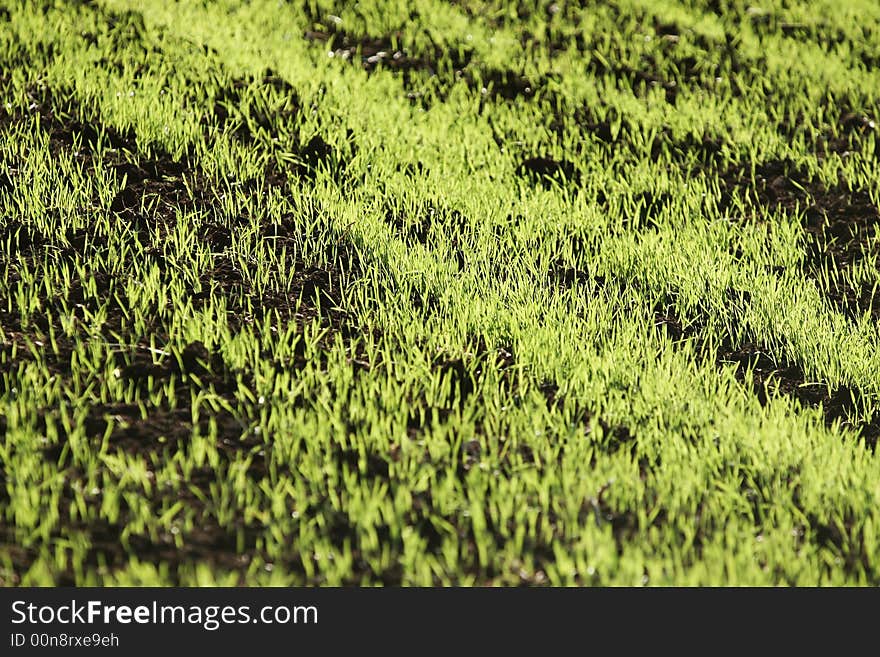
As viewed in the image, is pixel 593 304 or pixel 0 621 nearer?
pixel 0 621

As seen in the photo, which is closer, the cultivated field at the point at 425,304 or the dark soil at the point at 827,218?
the cultivated field at the point at 425,304

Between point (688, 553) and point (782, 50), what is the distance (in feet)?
16.0

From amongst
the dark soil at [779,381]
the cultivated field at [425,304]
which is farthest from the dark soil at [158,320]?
the dark soil at [779,381]

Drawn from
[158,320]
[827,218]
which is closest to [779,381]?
[827,218]

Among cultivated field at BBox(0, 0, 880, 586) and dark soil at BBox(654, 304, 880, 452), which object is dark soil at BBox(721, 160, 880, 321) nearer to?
cultivated field at BBox(0, 0, 880, 586)

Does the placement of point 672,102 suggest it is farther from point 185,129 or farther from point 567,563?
point 567,563

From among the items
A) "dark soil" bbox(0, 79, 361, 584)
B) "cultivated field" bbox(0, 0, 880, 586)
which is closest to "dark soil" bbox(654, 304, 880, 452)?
"cultivated field" bbox(0, 0, 880, 586)

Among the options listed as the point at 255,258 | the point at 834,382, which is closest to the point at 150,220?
the point at 255,258

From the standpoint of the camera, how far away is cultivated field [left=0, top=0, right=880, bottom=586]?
7.98 ft

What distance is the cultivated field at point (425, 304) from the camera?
7.98 feet

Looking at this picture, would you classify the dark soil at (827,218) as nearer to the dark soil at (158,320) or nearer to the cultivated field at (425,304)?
the cultivated field at (425,304)

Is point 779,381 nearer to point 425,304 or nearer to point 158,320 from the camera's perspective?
point 425,304

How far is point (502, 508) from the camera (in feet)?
8.14

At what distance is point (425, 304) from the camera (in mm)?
3412
